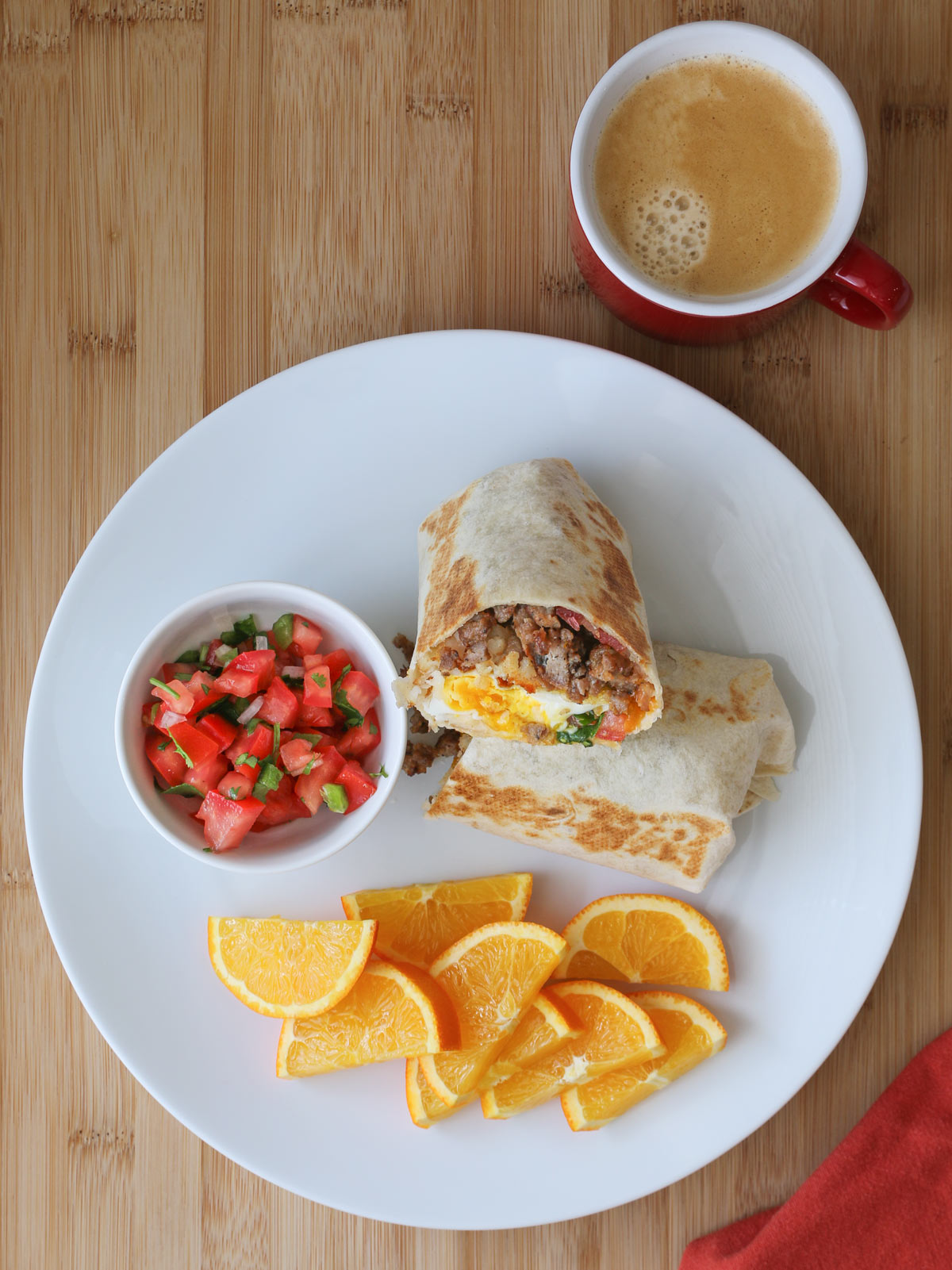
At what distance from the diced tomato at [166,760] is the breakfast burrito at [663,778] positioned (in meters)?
0.49

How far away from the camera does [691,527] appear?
2.02 meters

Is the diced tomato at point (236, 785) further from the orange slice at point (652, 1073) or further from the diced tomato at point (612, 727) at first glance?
the orange slice at point (652, 1073)

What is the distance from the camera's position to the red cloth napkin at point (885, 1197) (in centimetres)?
211

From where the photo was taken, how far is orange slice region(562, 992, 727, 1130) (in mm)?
1981

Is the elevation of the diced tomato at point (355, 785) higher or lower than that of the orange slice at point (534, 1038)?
higher

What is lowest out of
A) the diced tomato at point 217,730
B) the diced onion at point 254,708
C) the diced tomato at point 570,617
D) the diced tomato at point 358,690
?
the diced tomato at point 217,730

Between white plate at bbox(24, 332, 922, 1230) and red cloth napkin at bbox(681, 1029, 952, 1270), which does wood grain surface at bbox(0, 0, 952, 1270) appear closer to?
red cloth napkin at bbox(681, 1029, 952, 1270)

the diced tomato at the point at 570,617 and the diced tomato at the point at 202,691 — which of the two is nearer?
the diced tomato at the point at 570,617

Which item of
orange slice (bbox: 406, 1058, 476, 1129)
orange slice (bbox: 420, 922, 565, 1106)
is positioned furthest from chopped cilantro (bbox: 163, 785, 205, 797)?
orange slice (bbox: 406, 1058, 476, 1129)

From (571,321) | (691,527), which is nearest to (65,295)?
(571,321)

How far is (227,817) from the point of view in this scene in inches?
72.1

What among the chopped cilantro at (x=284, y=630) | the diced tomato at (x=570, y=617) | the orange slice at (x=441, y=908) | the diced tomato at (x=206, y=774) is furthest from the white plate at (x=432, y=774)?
the diced tomato at (x=570, y=617)

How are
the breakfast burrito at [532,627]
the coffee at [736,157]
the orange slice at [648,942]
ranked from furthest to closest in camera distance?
the orange slice at [648,942] < the coffee at [736,157] < the breakfast burrito at [532,627]

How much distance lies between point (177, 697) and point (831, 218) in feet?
4.88
